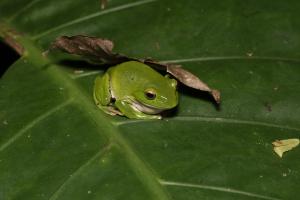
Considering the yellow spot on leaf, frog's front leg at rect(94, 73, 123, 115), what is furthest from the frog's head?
the yellow spot on leaf

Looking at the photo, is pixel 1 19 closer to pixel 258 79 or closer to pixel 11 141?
pixel 11 141

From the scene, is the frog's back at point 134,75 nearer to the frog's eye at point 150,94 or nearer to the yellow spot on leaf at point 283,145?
the frog's eye at point 150,94

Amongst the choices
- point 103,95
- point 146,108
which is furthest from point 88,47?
point 146,108

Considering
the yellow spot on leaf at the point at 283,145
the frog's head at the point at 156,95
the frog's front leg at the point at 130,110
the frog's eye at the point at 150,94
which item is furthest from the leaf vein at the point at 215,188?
the frog's eye at the point at 150,94

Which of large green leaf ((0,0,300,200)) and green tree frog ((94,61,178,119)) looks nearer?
large green leaf ((0,0,300,200))

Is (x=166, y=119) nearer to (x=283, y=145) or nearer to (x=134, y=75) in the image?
(x=134, y=75)

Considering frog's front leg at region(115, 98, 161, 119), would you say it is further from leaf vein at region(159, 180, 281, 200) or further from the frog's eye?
leaf vein at region(159, 180, 281, 200)
